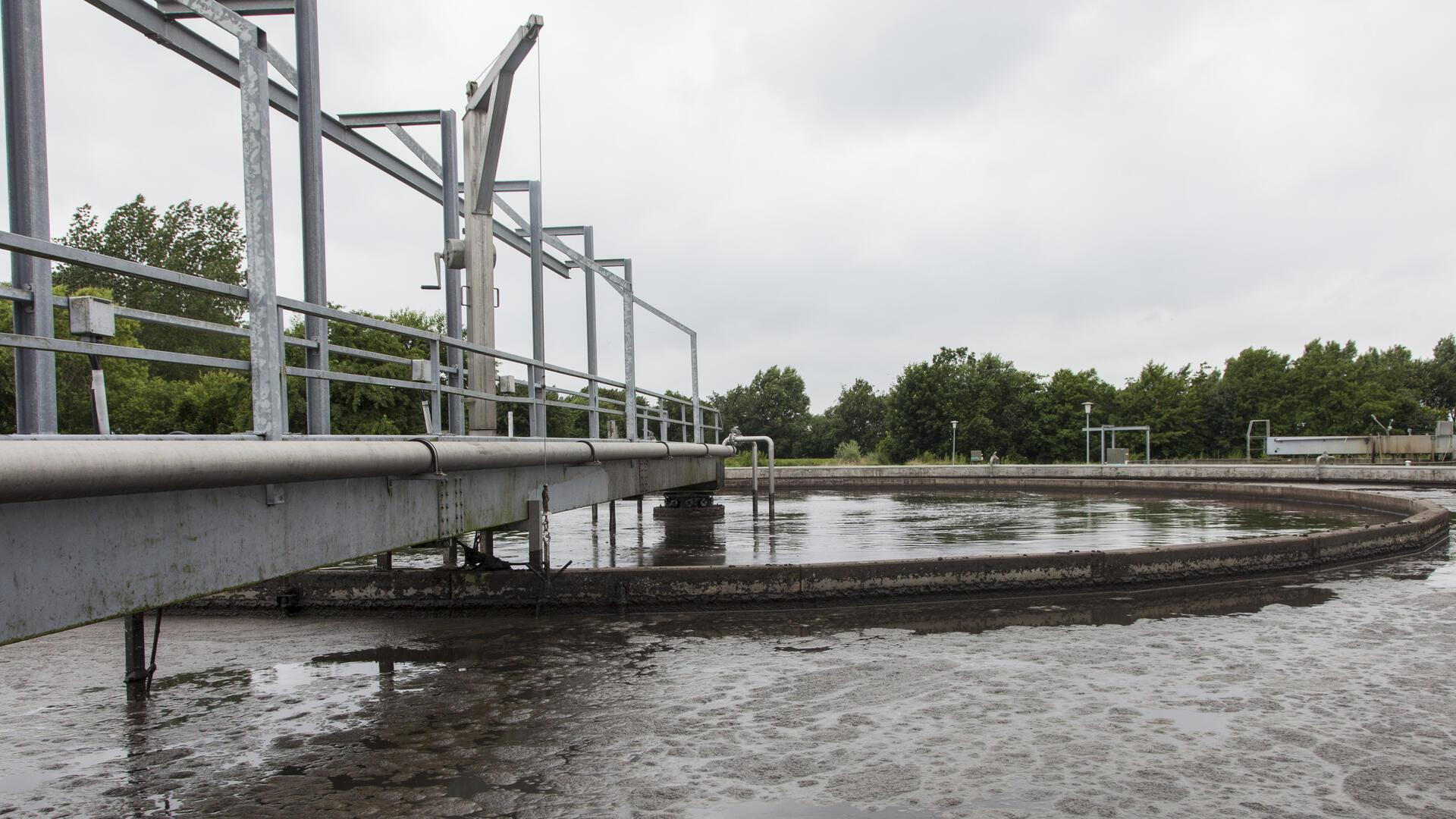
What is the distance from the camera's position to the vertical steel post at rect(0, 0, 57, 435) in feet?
15.6

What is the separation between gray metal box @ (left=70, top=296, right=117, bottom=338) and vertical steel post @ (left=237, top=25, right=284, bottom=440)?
38.6 inches

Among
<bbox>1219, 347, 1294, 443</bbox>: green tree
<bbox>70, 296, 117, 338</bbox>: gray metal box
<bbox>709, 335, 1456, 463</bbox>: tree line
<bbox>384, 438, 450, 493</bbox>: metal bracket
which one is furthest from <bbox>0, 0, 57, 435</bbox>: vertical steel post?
<bbox>1219, 347, 1294, 443</bbox>: green tree

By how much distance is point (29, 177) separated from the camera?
503cm

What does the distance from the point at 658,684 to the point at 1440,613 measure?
810cm

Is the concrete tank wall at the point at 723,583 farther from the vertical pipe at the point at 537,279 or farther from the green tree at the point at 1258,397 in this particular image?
the green tree at the point at 1258,397

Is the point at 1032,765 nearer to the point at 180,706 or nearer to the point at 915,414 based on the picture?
the point at 180,706

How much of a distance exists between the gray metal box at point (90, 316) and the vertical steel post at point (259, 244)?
3.21 feet

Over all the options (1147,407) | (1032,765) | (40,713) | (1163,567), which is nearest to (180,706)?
(40,713)

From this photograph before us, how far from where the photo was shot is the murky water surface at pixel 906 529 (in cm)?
1653

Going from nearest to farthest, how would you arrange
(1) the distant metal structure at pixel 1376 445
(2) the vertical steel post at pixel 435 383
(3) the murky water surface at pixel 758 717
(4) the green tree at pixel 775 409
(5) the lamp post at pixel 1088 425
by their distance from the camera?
(3) the murky water surface at pixel 758 717, (2) the vertical steel post at pixel 435 383, (1) the distant metal structure at pixel 1376 445, (5) the lamp post at pixel 1088 425, (4) the green tree at pixel 775 409

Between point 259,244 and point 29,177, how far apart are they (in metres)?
1.08

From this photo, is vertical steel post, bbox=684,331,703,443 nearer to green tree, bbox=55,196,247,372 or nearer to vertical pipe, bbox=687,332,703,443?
vertical pipe, bbox=687,332,703,443

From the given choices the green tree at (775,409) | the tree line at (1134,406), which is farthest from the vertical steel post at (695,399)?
the green tree at (775,409)

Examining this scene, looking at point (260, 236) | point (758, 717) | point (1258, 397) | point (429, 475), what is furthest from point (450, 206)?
point (1258, 397)
